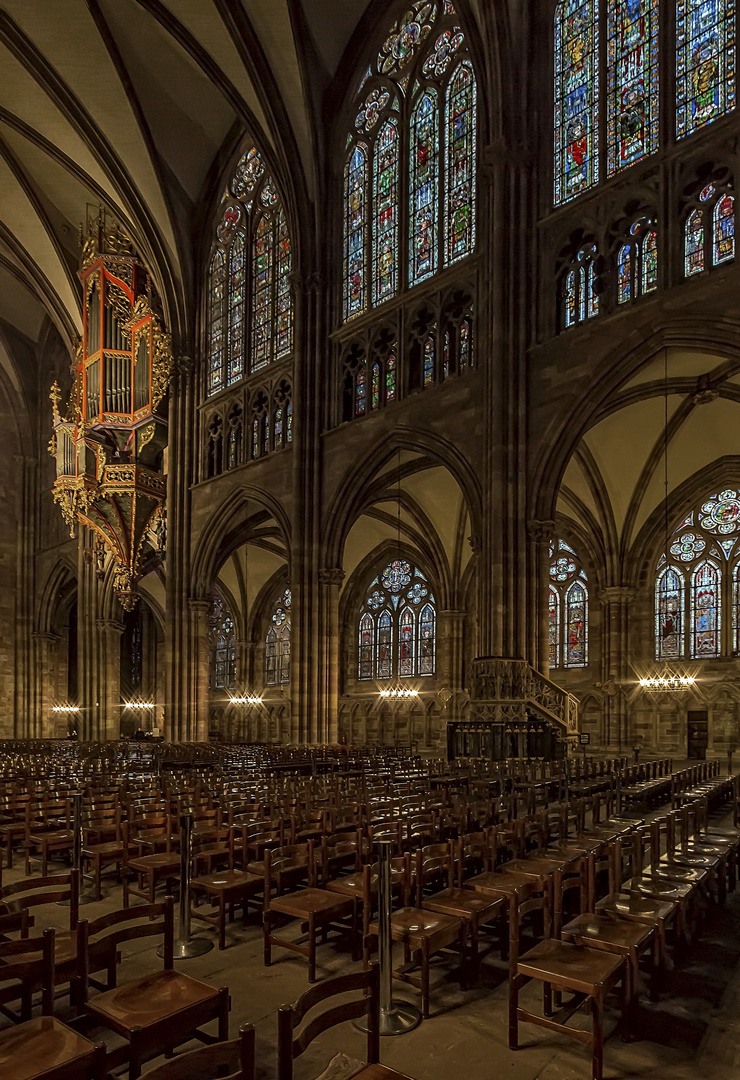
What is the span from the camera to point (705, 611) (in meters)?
26.5

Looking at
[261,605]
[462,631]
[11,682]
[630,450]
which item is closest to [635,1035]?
[630,450]

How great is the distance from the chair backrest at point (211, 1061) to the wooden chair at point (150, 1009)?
1.94 ft

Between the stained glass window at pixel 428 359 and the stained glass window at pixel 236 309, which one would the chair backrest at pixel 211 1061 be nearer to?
the stained glass window at pixel 428 359

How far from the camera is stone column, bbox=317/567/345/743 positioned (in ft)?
80.5

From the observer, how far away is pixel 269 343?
28203mm

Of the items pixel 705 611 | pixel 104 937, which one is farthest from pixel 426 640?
pixel 104 937

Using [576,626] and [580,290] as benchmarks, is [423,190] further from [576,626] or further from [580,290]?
[576,626]

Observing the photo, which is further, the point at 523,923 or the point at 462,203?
the point at 462,203

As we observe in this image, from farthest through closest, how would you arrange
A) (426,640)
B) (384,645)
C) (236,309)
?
(384,645)
(426,640)
(236,309)

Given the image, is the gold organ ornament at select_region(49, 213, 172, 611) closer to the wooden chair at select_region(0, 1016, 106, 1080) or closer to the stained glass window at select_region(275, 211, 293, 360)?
the stained glass window at select_region(275, 211, 293, 360)

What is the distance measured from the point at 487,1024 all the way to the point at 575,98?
2041cm

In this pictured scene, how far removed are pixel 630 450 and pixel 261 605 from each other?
2109 cm

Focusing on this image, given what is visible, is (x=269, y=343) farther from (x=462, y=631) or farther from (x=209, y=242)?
(x=462, y=631)

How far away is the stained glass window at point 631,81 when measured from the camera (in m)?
18.2
